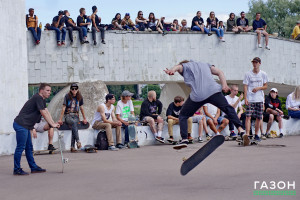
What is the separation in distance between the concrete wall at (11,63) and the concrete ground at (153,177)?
342 centimetres

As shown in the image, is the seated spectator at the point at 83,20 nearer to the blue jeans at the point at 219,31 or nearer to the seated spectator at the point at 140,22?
the seated spectator at the point at 140,22

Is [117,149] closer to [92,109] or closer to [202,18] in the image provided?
[92,109]

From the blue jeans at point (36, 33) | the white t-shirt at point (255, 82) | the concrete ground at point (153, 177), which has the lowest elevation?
the concrete ground at point (153, 177)

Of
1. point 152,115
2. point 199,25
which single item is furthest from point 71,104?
point 199,25

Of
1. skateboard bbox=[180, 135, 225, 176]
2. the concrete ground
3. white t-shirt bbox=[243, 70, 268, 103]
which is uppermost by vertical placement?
white t-shirt bbox=[243, 70, 268, 103]

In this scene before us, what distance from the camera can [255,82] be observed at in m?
13.2

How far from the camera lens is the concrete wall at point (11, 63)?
581 inches

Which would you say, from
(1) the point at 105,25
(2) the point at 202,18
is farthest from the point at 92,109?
(2) the point at 202,18

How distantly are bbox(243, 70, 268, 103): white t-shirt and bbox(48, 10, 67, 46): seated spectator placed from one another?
10.3 metres

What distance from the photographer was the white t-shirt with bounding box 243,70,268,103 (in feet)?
43.1

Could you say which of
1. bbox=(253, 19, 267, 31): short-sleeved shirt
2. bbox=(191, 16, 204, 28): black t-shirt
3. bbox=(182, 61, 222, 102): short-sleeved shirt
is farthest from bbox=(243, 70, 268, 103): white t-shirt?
bbox=(253, 19, 267, 31): short-sleeved shirt

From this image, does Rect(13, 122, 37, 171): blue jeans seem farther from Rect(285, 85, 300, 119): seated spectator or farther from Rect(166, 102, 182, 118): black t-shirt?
Rect(285, 85, 300, 119): seated spectator

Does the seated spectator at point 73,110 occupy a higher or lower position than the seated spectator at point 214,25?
lower

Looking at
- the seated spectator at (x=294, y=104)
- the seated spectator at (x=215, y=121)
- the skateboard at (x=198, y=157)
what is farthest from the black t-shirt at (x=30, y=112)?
the seated spectator at (x=294, y=104)
